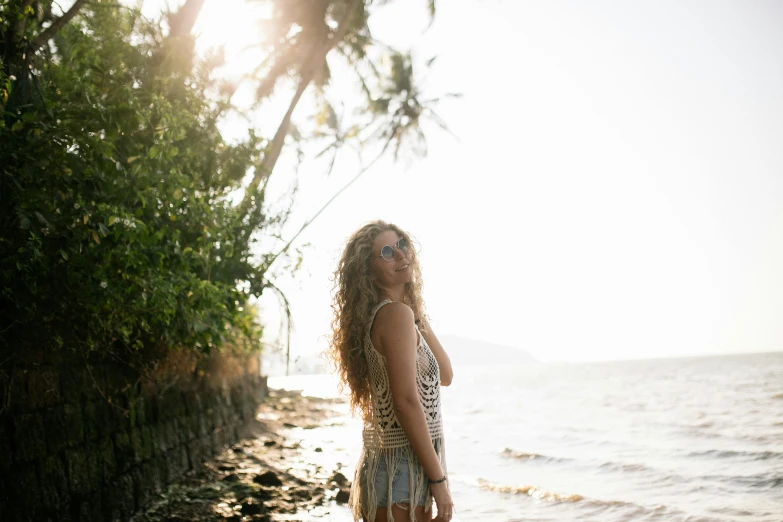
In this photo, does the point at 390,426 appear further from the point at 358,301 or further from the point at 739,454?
the point at 739,454

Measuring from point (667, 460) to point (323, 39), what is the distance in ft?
40.4

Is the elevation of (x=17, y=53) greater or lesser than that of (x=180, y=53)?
lesser

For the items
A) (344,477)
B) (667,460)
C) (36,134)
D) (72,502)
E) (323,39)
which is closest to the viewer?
(36,134)

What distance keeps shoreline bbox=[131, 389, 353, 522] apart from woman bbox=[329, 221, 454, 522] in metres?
4.73

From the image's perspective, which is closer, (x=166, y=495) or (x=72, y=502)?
(x=72, y=502)

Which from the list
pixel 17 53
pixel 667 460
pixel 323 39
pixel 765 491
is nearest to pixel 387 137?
pixel 323 39

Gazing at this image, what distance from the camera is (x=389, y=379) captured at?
243 cm

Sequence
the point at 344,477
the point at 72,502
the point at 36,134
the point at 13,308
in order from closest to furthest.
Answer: the point at 36,134
the point at 13,308
the point at 72,502
the point at 344,477

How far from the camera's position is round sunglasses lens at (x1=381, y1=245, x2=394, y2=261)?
8.73 feet

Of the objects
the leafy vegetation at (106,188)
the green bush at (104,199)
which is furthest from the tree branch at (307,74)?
the green bush at (104,199)

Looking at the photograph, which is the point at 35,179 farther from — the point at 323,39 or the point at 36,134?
the point at 323,39

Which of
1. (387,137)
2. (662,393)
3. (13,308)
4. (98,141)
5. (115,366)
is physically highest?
(387,137)

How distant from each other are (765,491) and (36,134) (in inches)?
396

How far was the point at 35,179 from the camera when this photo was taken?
4.02 meters
